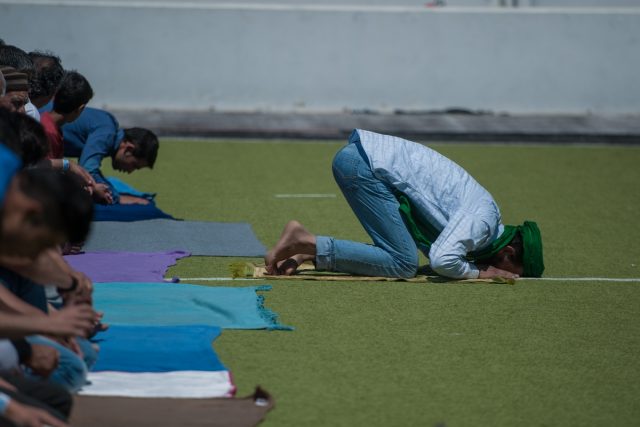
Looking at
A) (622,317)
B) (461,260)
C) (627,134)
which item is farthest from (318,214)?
(627,134)

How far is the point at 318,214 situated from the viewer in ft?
29.6

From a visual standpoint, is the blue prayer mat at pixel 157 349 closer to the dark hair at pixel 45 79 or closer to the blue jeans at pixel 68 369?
the blue jeans at pixel 68 369

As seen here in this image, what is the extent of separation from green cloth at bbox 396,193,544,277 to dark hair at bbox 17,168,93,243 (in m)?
3.50

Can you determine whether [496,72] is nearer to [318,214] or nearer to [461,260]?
[318,214]

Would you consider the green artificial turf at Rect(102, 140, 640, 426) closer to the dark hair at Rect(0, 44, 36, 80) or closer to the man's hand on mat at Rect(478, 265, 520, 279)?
the man's hand on mat at Rect(478, 265, 520, 279)

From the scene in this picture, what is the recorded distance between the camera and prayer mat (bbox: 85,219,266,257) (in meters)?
7.45

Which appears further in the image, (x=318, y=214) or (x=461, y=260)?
(x=318, y=214)

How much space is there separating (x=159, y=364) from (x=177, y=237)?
3015 mm

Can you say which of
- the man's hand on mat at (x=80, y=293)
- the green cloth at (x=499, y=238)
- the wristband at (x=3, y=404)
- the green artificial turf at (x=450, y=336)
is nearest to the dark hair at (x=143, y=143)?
the green artificial turf at (x=450, y=336)

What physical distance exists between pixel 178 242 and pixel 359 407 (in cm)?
335

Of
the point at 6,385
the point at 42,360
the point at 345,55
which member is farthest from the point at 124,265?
the point at 345,55

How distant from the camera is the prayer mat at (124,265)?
6559 millimetres

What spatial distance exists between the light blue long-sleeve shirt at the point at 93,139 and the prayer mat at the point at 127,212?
0.18m

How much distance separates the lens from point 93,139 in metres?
8.24
